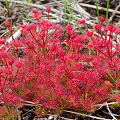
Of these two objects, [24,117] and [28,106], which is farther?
[28,106]

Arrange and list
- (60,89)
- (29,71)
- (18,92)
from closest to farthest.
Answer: (60,89), (29,71), (18,92)

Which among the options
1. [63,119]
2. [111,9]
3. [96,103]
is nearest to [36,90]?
[63,119]

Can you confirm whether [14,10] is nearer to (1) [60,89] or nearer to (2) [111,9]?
(2) [111,9]

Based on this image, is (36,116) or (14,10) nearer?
(36,116)

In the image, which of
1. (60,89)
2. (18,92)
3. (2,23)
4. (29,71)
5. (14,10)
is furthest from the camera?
(14,10)

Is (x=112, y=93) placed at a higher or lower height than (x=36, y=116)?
higher

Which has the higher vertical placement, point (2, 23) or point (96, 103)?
point (2, 23)

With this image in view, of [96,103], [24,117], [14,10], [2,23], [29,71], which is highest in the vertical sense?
[14,10]

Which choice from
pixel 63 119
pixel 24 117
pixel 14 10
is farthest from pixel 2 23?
pixel 63 119

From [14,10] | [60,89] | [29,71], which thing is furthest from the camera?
[14,10]

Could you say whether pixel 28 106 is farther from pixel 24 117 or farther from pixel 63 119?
pixel 63 119
